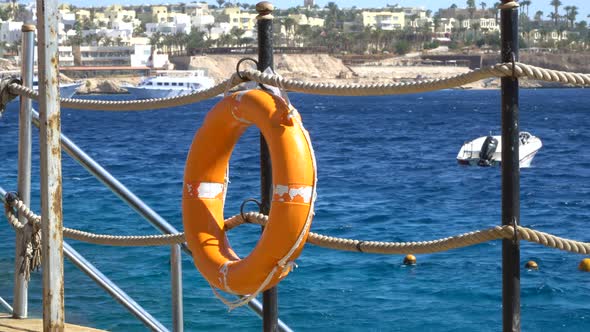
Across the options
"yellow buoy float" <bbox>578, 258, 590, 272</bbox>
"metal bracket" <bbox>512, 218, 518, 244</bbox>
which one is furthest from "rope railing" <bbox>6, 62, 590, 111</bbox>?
"yellow buoy float" <bbox>578, 258, 590, 272</bbox>

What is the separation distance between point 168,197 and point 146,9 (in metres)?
159

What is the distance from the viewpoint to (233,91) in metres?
2.47

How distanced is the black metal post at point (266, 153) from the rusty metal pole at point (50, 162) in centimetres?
46

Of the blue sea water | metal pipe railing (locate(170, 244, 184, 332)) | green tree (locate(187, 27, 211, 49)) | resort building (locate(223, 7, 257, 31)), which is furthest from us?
resort building (locate(223, 7, 257, 31))

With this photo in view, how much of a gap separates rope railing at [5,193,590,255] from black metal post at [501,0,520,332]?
0.04 meters

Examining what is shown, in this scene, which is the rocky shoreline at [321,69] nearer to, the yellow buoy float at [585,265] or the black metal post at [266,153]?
the yellow buoy float at [585,265]

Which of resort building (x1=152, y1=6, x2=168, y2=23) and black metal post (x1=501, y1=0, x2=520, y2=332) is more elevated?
resort building (x1=152, y1=6, x2=168, y2=23)

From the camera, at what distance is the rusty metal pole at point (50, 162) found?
84.7 inches

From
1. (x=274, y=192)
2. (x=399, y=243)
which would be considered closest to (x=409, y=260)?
(x=399, y=243)

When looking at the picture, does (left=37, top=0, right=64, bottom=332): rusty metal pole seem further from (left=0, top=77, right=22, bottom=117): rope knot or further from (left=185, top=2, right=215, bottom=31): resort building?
(left=185, top=2, right=215, bottom=31): resort building

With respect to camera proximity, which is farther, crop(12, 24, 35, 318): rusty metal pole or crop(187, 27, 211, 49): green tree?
crop(187, 27, 211, 49): green tree

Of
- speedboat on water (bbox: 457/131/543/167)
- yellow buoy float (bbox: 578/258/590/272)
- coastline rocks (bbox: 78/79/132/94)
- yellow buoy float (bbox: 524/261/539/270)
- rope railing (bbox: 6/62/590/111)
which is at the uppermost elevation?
rope railing (bbox: 6/62/590/111)

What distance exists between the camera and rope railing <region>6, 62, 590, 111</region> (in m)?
1.89

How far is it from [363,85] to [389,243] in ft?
1.18
